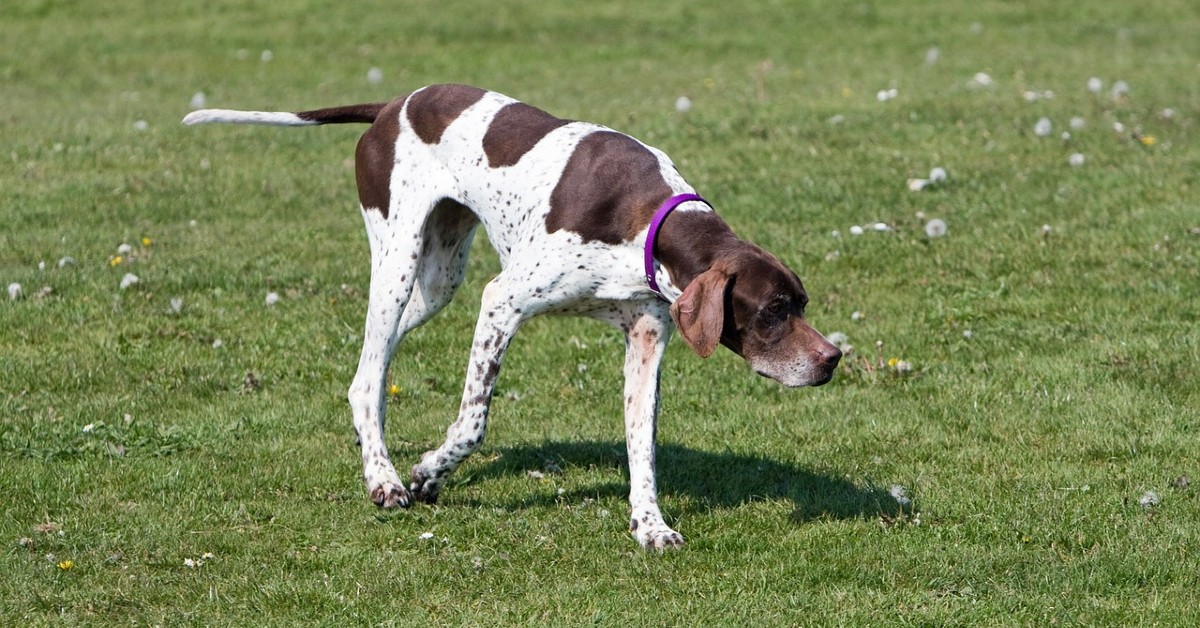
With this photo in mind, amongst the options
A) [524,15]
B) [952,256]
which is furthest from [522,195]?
[524,15]

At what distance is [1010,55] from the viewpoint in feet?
54.1

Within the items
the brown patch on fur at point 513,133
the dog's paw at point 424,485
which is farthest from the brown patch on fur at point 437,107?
the dog's paw at point 424,485

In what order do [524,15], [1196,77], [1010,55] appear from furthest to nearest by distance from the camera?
1. [524,15]
2. [1010,55]
3. [1196,77]

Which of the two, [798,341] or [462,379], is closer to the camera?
[798,341]

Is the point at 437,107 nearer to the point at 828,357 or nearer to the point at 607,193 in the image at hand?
the point at 607,193

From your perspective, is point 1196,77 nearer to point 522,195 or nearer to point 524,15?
point 524,15

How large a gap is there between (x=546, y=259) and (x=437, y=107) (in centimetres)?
105

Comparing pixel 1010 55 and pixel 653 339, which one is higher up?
pixel 653 339

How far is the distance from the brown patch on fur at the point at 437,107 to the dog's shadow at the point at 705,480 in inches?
56.9

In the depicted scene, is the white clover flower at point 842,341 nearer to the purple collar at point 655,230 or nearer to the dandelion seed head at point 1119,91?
the purple collar at point 655,230

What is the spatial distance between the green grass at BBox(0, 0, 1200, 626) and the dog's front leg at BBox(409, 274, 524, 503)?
0.80 feet

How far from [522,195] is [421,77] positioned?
36.0 ft

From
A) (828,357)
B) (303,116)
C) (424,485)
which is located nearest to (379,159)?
(303,116)

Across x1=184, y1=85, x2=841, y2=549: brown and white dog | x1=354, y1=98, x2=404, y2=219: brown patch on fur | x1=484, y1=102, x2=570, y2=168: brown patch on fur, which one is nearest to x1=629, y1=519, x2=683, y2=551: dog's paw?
x1=184, y1=85, x2=841, y2=549: brown and white dog
